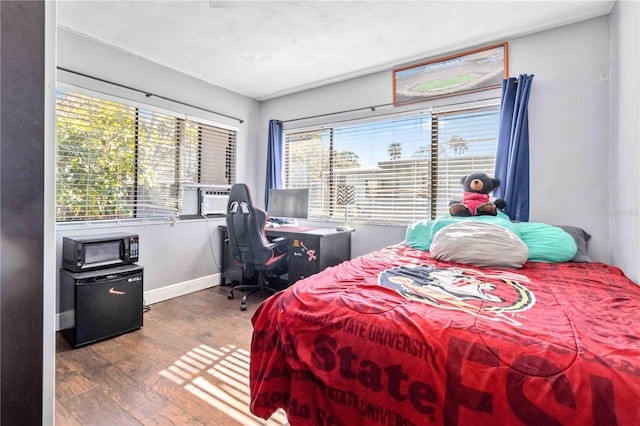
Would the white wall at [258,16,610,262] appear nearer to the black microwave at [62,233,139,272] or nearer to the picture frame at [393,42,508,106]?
the picture frame at [393,42,508,106]

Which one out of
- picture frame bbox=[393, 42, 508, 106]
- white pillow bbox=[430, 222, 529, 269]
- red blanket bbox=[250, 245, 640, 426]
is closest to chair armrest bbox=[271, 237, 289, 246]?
white pillow bbox=[430, 222, 529, 269]

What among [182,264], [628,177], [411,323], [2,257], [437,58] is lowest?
[182,264]

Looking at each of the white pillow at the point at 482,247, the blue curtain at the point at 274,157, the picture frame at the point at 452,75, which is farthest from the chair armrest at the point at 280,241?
the picture frame at the point at 452,75

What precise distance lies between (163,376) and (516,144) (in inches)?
121

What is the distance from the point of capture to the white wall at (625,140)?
1.76 meters

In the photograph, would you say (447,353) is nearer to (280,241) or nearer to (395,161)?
(280,241)

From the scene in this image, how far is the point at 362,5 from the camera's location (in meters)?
2.24

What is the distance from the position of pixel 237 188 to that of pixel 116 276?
1.24 m

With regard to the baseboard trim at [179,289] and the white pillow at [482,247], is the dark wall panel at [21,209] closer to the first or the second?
the white pillow at [482,247]

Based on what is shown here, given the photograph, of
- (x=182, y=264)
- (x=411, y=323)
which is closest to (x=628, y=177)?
(x=411, y=323)

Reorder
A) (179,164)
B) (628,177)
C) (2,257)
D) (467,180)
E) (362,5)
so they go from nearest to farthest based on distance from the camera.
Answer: (2,257) → (628,177) → (362,5) → (467,180) → (179,164)

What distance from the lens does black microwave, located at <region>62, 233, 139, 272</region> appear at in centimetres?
234

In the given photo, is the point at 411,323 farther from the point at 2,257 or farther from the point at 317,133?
the point at 317,133

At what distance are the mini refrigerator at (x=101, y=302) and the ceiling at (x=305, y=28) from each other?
1982 mm
